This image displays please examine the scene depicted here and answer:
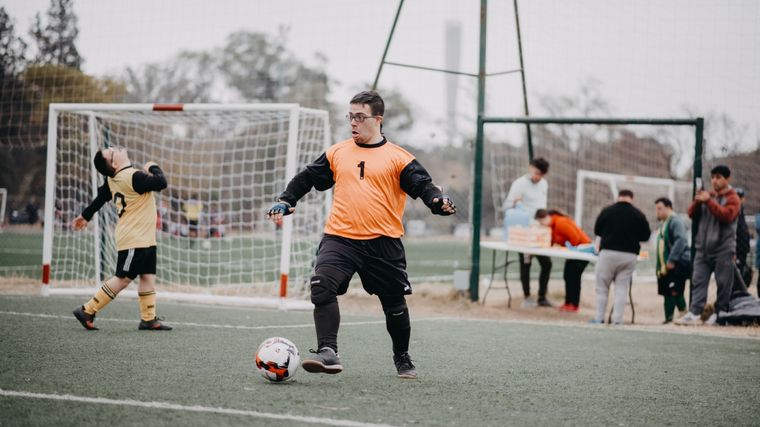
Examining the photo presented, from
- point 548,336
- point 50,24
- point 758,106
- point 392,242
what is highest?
point 50,24

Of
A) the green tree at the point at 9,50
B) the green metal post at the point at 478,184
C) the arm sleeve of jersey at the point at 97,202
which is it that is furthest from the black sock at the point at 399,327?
the green tree at the point at 9,50

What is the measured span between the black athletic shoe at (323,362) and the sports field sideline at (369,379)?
0.13 m

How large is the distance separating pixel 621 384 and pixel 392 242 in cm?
201

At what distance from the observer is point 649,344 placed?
916 cm

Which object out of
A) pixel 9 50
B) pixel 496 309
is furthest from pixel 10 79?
pixel 496 309

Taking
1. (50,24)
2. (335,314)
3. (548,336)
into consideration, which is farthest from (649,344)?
(50,24)

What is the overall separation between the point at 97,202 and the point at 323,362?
435cm

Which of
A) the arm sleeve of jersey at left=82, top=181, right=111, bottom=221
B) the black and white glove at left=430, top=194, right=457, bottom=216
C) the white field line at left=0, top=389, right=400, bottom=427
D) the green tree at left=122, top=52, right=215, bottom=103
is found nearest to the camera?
the white field line at left=0, top=389, right=400, bottom=427

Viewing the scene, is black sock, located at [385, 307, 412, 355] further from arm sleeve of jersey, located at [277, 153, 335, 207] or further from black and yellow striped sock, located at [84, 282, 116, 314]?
black and yellow striped sock, located at [84, 282, 116, 314]

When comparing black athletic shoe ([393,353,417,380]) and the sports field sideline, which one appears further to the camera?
black athletic shoe ([393,353,417,380])

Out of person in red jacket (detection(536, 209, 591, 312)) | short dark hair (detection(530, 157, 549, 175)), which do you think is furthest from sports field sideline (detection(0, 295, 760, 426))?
short dark hair (detection(530, 157, 549, 175))

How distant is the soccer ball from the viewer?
18.2ft

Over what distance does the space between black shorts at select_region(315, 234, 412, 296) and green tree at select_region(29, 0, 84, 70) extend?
1516 centimetres

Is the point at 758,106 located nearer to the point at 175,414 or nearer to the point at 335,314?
the point at 335,314
